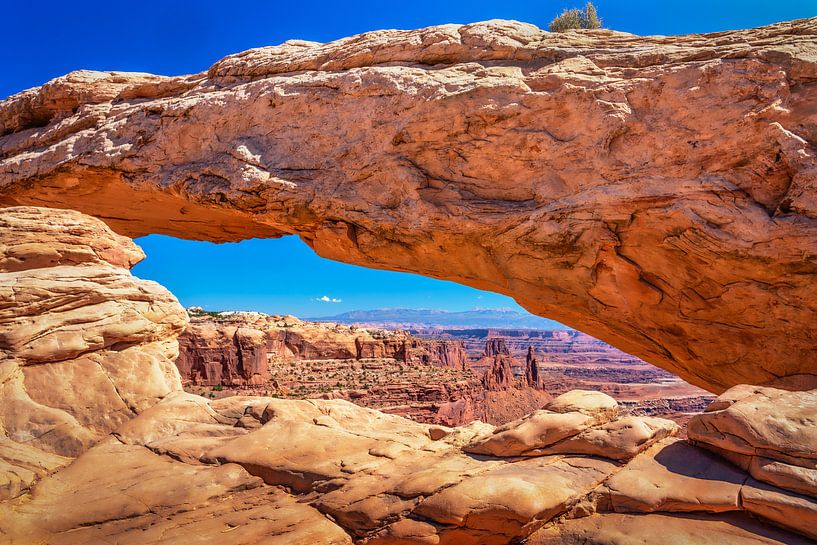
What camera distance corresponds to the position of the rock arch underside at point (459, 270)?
7230 mm

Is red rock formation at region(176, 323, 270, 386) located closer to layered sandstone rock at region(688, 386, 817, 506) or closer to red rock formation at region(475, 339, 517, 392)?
red rock formation at region(475, 339, 517, 392)

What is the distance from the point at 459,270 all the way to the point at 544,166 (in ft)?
9.69

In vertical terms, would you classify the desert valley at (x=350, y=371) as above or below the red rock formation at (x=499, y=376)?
above

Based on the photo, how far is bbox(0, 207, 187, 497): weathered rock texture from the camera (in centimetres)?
934

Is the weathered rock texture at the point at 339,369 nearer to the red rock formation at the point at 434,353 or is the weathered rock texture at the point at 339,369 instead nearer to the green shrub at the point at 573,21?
the red rock formation at the point at 434,353

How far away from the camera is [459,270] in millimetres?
12586

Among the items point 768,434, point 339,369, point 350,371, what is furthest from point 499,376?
point 768,434

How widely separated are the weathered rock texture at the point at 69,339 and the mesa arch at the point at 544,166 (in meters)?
2.32

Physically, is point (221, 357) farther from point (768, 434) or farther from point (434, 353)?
point (768, 434)

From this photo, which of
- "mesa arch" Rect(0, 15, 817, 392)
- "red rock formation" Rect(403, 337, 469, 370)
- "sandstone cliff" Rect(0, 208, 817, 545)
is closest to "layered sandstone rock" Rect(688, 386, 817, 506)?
"sandstone cliff" Rect(0, 208, 817, 545)

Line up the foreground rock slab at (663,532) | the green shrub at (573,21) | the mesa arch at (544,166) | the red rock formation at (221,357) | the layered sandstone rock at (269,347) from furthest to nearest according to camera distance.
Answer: the layered sandstone rock at (269,347), the red rock formation at (221,357), the green shrub at (573,21), the mesa arch at (544,166), the foreground rock slab at (663,532)

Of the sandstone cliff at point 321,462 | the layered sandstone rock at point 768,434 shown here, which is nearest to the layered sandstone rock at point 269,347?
the sandstone cliff at point 321,462

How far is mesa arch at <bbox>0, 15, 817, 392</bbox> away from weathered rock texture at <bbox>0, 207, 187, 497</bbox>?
2.32m

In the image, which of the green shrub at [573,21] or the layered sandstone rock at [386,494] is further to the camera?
the green shrub at [573,21]
